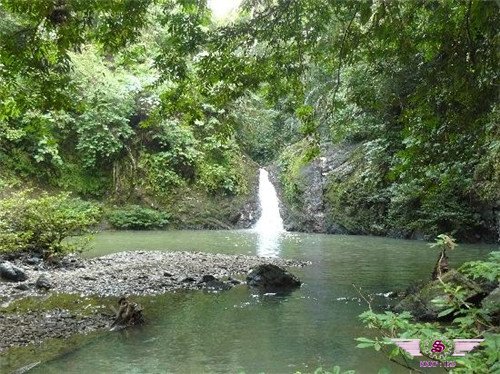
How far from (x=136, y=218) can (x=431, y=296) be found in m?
15.0

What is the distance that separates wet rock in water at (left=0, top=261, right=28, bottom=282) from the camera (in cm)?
816

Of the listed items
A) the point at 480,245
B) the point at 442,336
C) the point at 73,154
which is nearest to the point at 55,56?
the point at 442,336

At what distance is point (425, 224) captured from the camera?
14719 millimetres

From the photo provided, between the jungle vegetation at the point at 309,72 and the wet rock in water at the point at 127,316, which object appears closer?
the jungle vegetation at the point at 309,72

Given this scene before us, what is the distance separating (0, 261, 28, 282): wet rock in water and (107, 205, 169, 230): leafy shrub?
36.1ft

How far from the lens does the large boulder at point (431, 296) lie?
5.94 meters

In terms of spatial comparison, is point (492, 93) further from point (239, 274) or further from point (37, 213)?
point (37, 213)

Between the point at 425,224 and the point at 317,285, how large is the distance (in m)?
7.62

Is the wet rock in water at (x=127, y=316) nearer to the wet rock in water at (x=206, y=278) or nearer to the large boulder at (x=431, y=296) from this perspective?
the wet rock in water at (x=206, y=278)

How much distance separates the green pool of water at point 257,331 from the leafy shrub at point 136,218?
10.6 meters

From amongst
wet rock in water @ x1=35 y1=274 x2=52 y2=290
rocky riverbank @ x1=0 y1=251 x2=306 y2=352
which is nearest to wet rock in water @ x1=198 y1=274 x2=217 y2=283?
rocky riverbank @ x1=0 y1=251 x2=306 y2=352

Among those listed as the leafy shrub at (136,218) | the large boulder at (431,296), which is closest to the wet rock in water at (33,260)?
the large boulder at (431,296)

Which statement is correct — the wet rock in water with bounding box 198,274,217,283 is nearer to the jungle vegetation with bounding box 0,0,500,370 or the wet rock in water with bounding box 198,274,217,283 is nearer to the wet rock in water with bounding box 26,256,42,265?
the jungle vegetation with bounding box 0,0,500,370

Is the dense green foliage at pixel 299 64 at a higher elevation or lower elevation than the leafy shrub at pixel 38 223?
higher
